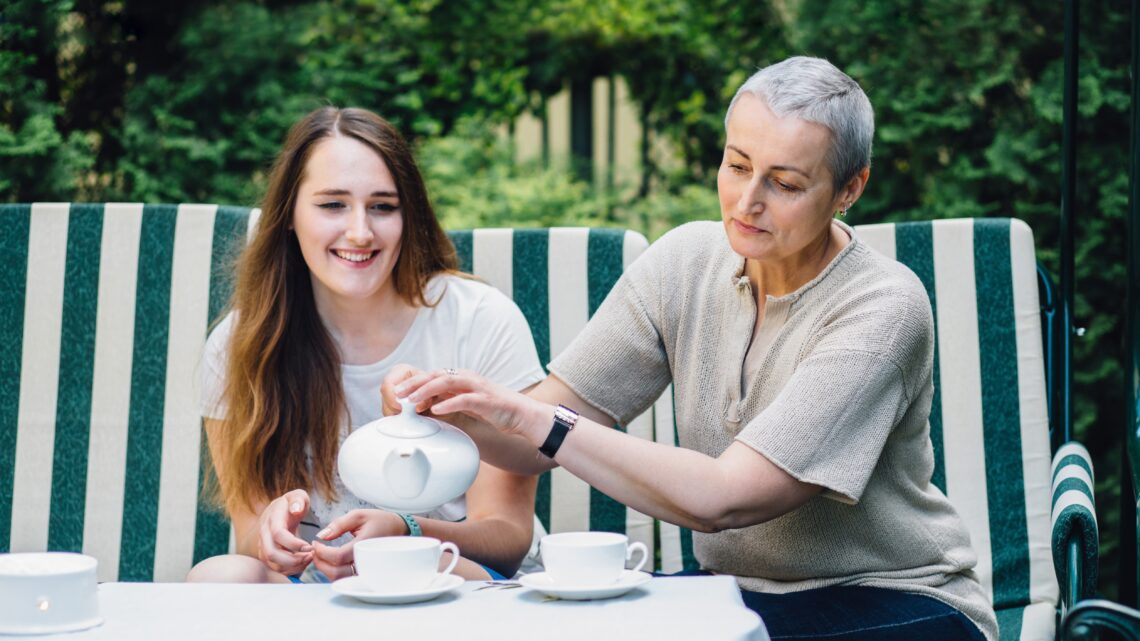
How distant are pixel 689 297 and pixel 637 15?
4140 mm

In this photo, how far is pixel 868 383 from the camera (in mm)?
1932

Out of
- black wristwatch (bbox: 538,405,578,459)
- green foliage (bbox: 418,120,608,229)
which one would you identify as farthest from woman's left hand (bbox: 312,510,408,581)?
green foliage (bbox: 418,120,608,229)

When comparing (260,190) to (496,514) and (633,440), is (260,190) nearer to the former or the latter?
(496,514)

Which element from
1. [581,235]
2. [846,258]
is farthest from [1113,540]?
[846,258]

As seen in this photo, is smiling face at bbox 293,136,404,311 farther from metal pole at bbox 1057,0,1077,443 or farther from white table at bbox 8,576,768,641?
metal pole at bbox 1057,0,1077,443

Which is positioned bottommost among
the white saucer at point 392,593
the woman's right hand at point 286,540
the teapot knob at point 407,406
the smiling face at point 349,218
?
the woman's right hand at point 286,540

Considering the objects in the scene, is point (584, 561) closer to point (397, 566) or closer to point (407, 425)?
point (397, 566)

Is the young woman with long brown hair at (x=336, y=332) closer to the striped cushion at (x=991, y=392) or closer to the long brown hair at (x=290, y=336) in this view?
the long brown hair at (x=290, y=336)

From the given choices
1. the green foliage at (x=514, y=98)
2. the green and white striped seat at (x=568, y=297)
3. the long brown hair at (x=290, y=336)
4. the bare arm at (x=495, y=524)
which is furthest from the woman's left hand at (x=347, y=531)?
the green foliage at (x=514, y=98)

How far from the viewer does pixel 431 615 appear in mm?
1547

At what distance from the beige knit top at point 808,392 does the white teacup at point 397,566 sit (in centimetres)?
54

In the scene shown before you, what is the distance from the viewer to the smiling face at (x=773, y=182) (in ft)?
6.48

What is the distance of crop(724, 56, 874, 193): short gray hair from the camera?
1.97m

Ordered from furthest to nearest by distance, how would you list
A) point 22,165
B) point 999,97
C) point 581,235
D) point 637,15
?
point 637,15, point 999,97, point 22,165, point 581,235
